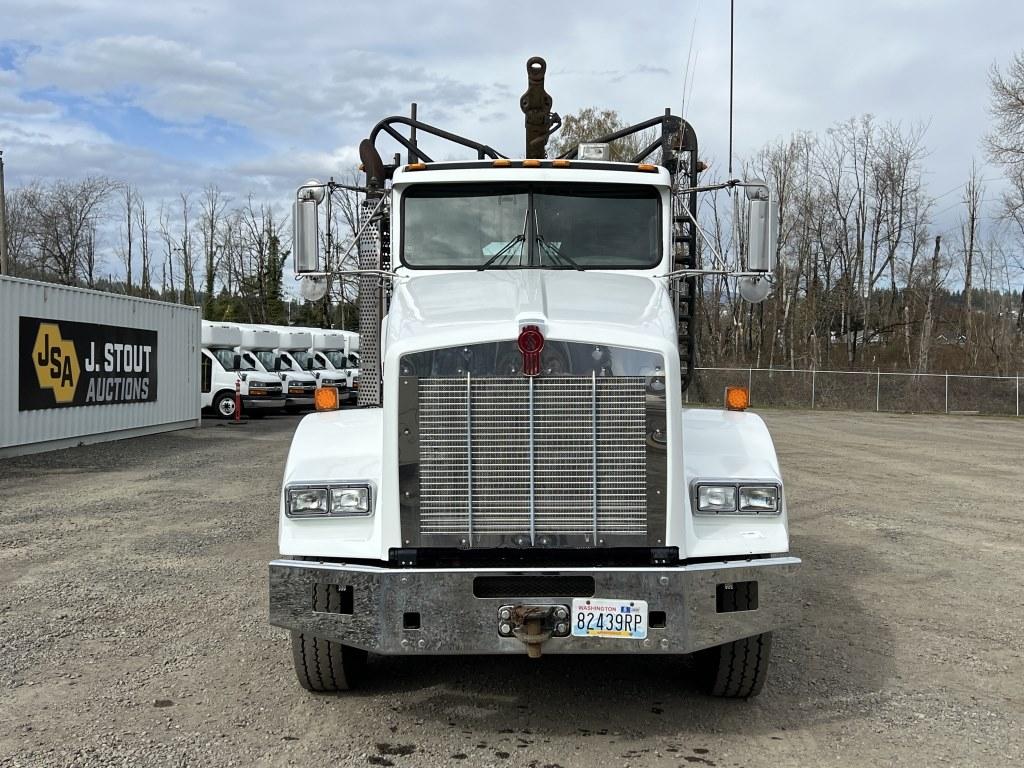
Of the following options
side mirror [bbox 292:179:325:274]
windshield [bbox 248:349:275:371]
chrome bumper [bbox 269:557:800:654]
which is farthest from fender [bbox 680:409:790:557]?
windshield [bbox 248:349:275:371]

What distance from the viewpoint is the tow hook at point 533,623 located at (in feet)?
13.1

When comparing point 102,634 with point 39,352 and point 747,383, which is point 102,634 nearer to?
point 39,352

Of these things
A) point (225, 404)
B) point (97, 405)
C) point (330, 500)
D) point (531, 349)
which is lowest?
point (225, 404)

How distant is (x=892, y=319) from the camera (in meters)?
53.9

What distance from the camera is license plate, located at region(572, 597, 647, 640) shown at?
159 inches

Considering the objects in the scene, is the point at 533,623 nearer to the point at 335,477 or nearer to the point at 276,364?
the point at 335,477

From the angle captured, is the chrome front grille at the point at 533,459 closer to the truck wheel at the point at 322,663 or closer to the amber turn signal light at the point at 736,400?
the truck wheel at the point at 322,663

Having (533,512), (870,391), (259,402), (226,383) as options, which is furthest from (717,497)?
(870,391)

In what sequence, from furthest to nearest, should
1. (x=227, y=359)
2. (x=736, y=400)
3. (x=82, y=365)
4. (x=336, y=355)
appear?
(x=336, y=355)
(x=227, y=359)
(x=82, y=365)
(x=736, y=400)

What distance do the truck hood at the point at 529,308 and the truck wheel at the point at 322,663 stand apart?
4.97 ft

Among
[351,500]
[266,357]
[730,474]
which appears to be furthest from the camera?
[266,357]

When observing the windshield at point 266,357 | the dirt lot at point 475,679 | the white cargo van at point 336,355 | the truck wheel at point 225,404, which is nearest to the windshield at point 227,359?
the truck wheel at point 225,404

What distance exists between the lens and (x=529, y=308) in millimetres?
4535

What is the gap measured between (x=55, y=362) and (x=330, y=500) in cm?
1494
